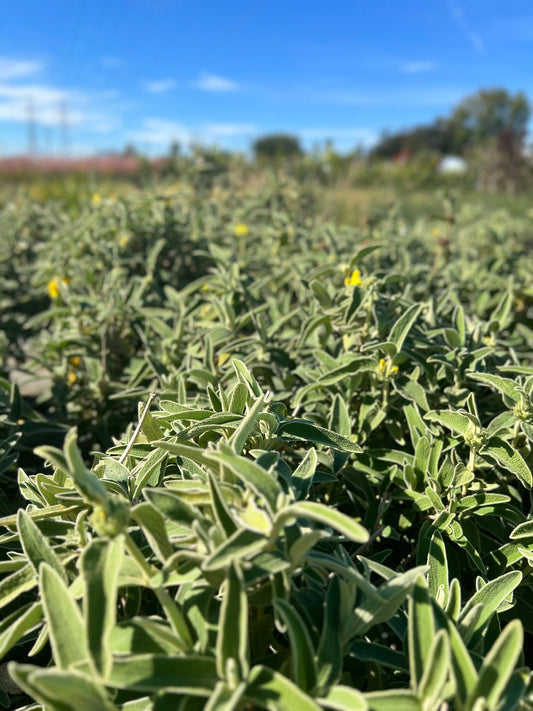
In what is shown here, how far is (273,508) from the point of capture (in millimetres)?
809

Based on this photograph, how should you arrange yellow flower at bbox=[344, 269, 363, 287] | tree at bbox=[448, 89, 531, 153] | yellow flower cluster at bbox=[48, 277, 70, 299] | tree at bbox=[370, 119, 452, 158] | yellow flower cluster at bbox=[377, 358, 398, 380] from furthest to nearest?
tree at bbox=[370, 119, 452, 158]
tree at bbox=[448, 89, 531, 153]
yellow flower cluster at bbox=[48, 277, 70, 299]
yellow flower at bbox=[344, 269, 363, 287]
yellow flower cluster at bbox=[377, 358, 398, 380]

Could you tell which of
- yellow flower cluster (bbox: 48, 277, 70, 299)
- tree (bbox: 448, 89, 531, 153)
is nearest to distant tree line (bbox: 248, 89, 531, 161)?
tree (bbox: 448, 89, 531, 153)

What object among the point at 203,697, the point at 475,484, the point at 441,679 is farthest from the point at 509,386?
the point at 203,697

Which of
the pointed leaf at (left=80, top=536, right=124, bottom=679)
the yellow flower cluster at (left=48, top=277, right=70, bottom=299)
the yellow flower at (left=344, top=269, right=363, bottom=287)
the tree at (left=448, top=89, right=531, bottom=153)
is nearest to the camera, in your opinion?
the pointed leaf at (left=80, top=536, right=124, bottom=679)

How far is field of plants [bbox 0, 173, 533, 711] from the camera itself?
746mm

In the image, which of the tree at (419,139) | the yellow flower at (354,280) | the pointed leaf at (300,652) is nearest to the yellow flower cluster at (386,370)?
the yellow flower at (354,280)

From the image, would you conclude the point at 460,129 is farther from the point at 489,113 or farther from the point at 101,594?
the point at 101,594

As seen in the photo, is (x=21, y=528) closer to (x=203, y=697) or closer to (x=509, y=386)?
(x=203, y=697)

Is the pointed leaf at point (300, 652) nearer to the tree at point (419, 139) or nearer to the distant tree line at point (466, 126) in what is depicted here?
the distant tree line at point (466, 126)

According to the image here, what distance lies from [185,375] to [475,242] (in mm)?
2633

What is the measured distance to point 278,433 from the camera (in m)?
1.17

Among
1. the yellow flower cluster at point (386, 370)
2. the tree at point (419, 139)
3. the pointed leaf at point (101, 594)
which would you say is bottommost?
the pointed leaf at point (101, 594)

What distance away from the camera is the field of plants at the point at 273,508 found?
2.45 feet

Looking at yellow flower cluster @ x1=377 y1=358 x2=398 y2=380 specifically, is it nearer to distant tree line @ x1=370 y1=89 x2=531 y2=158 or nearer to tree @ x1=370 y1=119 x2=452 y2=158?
distant tree line @ x1=370 y1=89 x2=531 y2=158
